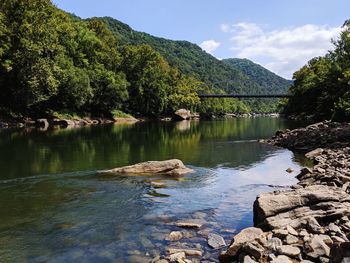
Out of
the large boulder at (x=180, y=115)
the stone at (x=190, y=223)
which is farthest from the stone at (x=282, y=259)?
the large boulder at (x=180, y=115)

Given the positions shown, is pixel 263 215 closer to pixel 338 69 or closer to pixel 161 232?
pixel 161 232

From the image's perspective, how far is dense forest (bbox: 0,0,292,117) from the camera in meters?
66.2

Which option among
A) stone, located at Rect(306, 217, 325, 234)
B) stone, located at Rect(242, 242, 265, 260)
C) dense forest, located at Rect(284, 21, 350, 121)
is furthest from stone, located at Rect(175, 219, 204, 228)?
dense forest, located at Rect(284, 21, 350, 121)

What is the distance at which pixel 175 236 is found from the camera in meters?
13.7

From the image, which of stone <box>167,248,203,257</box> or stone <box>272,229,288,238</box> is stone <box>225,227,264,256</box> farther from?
stone <box>167,248,203,257</box>

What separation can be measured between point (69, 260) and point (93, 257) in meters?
0.68

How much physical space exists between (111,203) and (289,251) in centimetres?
942

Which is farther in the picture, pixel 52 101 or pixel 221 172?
pixel 52 101

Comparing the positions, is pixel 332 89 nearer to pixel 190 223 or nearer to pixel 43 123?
pixel 43 123

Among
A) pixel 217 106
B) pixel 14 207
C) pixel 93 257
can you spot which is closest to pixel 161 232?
pixel 93 257

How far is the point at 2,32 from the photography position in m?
64.4

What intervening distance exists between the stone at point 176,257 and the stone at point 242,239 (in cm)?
125

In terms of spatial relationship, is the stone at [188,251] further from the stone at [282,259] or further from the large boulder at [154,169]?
the large boulder at [154,169]

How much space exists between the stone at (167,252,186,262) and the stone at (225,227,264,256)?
1249 mm
